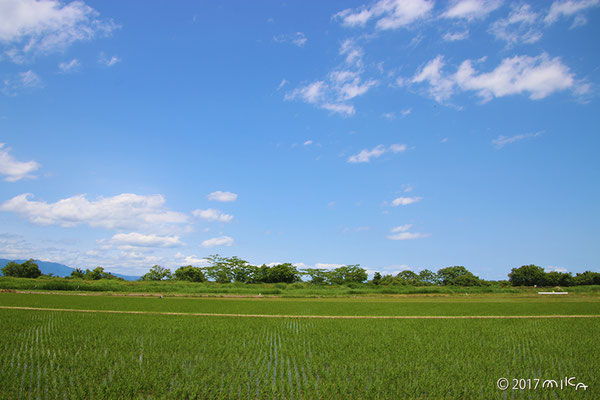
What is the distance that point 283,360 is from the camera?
24.0ft

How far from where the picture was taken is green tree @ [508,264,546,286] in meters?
63.5

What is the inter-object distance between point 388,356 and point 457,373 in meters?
1.61

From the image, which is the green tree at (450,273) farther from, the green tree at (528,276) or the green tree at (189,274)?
the green tree at (189,274)

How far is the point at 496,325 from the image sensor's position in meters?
12.7

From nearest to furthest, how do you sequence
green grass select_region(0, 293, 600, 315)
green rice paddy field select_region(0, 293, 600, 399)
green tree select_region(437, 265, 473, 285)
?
green rice paddy field select_region(0, 293, 600, 399) < green grass select_region(0, 293, 600, 315) < green tree select_region(437, 265, 473, 285)

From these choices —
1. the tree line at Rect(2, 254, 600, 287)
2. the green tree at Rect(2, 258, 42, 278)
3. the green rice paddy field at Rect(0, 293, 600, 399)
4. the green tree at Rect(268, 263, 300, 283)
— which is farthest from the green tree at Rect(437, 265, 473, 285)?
the green tree at Rect(2, 258, 42, 278)

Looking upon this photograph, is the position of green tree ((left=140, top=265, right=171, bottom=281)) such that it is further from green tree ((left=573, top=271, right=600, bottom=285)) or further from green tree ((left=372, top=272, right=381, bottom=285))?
green tree ((left=573, top=271, right=600, bottom=285))

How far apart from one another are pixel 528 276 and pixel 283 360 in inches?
2854

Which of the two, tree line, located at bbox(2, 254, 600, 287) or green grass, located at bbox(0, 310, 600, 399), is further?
tree line, located at bbox(2, 254, 600, 287)

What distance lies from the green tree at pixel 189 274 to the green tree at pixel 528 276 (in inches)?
2340

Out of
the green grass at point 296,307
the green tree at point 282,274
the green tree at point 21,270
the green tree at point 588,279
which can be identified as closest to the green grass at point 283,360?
the green grass at point 296,307

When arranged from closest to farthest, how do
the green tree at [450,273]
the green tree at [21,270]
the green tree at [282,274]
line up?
the green tree at [21,270] < the green tree at [282,274] < the green tree at [450,273]

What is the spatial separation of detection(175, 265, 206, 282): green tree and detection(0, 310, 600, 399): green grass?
5052 centimetres

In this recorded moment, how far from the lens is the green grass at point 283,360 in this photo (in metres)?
5.25
